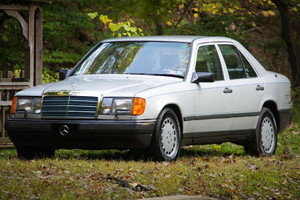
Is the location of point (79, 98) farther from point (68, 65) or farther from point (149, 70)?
point (68, 65)

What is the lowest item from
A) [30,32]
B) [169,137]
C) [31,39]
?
[169,137]

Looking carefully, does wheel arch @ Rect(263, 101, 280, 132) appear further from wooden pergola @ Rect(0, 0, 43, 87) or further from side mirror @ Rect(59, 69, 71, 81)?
wooden pergola @ Rect(0, 0, 43, 87)

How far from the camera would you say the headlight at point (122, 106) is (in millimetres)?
7070

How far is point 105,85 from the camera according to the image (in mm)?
7453

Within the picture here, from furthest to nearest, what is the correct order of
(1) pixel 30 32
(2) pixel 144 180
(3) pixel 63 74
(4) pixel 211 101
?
(1) pixel 30 32 < (3) pixel 63 74 < (4) pixel 211 101 < (2) pixel 144 180

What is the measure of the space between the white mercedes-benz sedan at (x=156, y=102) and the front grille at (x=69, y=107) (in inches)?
0.5

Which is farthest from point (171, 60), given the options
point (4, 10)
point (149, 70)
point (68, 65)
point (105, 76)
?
point (68, 65)

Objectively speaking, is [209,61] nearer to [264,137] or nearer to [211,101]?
[211,101]

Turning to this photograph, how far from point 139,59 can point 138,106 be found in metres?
1.49

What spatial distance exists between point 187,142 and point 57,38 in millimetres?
10835

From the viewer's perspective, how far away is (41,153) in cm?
800

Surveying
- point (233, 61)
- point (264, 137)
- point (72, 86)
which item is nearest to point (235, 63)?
point (233, 61)

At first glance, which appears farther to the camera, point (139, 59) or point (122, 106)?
point (139, 59)

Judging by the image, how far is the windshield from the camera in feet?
27.0
